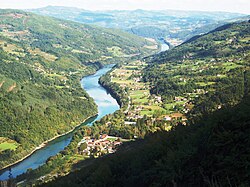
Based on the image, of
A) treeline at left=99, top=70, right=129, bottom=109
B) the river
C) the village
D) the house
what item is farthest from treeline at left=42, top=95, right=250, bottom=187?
treeline at left=99, top=70, right=129, bottom=109

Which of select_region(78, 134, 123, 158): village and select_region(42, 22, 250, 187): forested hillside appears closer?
select_region(42, 22, 250, 187): forested hillside

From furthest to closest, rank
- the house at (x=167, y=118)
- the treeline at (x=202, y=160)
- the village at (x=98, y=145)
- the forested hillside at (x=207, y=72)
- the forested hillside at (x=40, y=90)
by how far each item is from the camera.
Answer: the forested hillside at (x=40, y=90), the forested hillside at (x=207, y=72), the house at (x=167, y=118), the village at (x=98, y=145), the treeline at (x=202, y=160)

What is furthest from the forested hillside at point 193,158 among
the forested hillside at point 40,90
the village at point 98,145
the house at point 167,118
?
the house at point 167,118

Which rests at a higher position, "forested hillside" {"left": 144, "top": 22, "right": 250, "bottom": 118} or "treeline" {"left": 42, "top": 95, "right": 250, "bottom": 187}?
"treeline" {"left": 42, "top": 95, "right": 250, "bottom": 187}

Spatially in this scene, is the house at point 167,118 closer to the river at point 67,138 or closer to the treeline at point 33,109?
the river at point 67,138

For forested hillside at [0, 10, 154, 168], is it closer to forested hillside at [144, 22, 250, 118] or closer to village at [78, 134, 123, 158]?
village at [78, 134, 123, 158]

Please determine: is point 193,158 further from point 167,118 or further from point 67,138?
point 67,138

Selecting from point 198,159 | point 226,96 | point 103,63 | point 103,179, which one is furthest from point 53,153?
point 103,63
